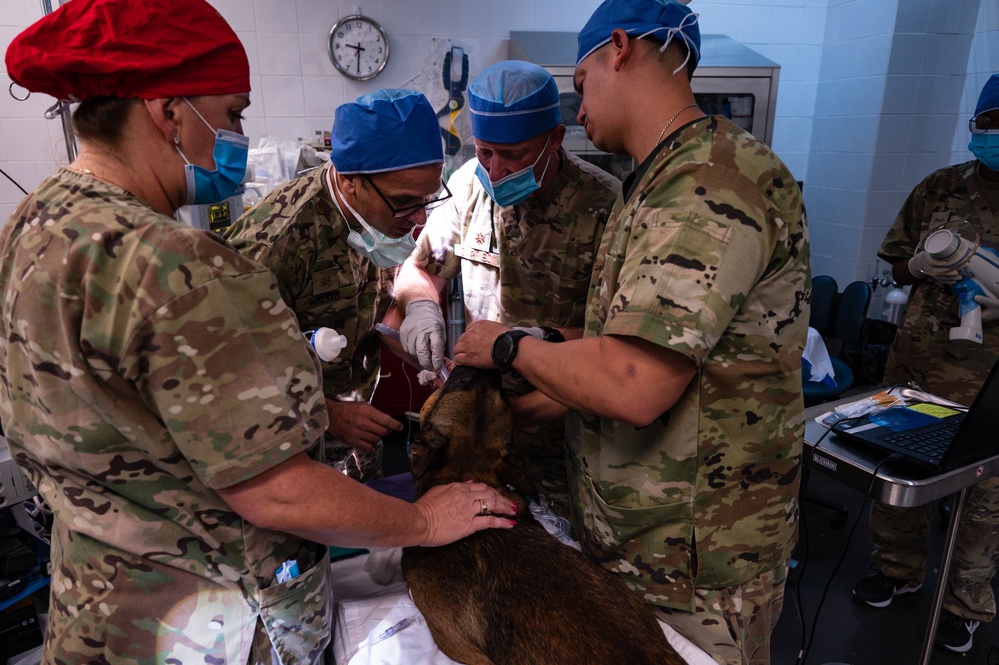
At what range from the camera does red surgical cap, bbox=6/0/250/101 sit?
0.98m

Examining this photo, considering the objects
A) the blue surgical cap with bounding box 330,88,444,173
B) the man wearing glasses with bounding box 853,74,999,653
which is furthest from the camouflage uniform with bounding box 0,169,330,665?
the man wearing glasses with bounding box 853,74,999,653

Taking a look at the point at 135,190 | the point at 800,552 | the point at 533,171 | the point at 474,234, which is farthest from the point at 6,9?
the point at 800,552

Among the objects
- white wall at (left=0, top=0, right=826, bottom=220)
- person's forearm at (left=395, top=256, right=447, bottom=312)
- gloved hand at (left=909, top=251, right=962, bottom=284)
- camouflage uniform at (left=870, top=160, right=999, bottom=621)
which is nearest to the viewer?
person's forearm at (left=395, top=256, right=447, bottom=312)

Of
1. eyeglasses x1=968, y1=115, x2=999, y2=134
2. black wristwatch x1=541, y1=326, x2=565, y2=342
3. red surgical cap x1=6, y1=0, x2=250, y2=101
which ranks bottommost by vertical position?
black wristwatch x1=541, y1=326, x2=565, y2=342

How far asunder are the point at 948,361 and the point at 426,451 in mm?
2766

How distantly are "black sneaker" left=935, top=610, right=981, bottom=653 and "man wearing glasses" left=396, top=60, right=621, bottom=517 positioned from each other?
2.12 m

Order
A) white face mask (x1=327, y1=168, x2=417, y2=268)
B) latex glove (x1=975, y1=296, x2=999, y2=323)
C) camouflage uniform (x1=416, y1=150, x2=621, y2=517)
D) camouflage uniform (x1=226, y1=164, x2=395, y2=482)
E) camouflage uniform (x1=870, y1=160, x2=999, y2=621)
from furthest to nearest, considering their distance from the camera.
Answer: camouflage uniform (x1=870, y1=160, x2=999, y2=621) → latex glove (x1=975, y1=296, x2=999, y2=323) → camouflage uniform (x1=416, y1=150, x2=621, y2=517) → white face mask (x1=327, y1=168, x2=417, y2=268) → camouflage uniform (x1=226, y1=164, x2=395, y2=482)

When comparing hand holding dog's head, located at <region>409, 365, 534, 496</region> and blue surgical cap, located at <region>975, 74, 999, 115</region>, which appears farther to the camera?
blue surgical cap, located at <region>975, 74, 999, 115</region>

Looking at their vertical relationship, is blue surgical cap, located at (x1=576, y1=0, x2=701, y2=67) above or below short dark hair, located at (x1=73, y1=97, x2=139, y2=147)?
above

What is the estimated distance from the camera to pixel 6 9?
380 cm

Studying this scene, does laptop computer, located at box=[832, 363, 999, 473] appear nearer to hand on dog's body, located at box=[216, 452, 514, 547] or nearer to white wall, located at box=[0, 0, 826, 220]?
hand on dog's body, located at box=[216, 452, 514, 547]

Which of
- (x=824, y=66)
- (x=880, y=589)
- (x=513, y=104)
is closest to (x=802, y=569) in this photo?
(x=880, y=589)

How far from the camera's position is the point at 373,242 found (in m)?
1.96

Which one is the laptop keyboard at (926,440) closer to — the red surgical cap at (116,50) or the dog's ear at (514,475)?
the dog's ear at (514,475)
